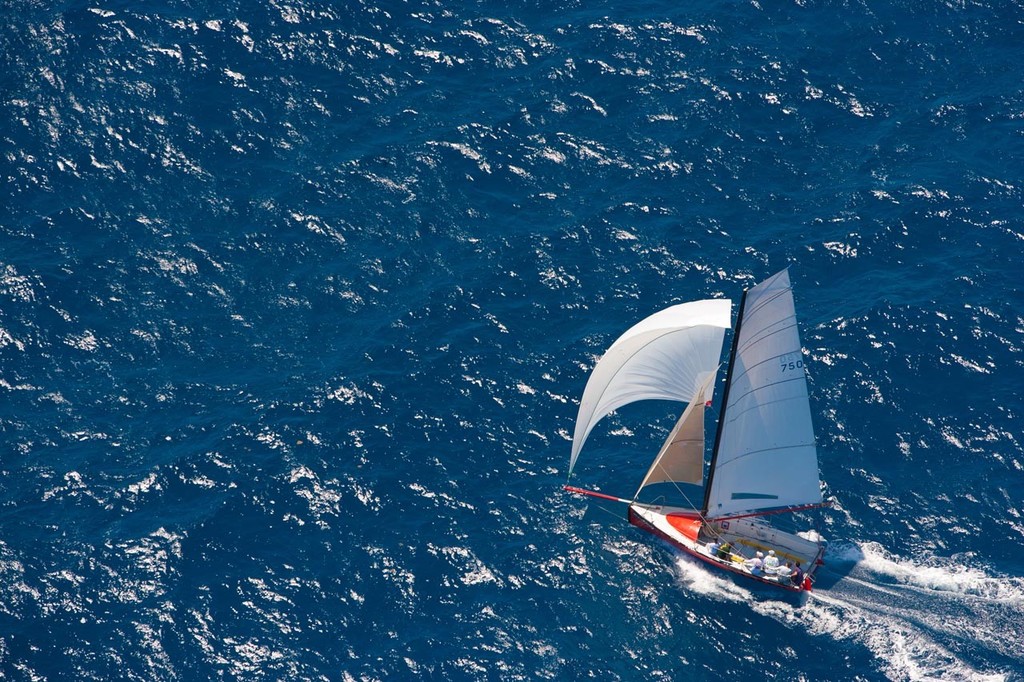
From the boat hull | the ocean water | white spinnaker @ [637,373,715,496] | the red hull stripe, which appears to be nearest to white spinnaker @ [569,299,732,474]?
white spinnaker @ [637,373,715,496]

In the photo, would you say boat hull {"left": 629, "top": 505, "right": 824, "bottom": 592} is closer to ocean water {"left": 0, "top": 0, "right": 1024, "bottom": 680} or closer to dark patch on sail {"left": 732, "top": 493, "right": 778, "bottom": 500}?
ocean water {"left": 0, "top": 0, "right": 1024, "bottom": 680}

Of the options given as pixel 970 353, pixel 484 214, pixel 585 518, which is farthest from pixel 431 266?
pixel 970 353

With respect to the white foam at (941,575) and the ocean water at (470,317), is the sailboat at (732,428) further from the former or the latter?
the white foam at (941,575)

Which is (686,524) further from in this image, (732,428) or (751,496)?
(732,428)

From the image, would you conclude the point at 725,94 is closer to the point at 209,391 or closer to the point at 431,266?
the point at 431,266

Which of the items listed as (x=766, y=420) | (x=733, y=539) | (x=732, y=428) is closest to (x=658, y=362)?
(x=732, y=428)
